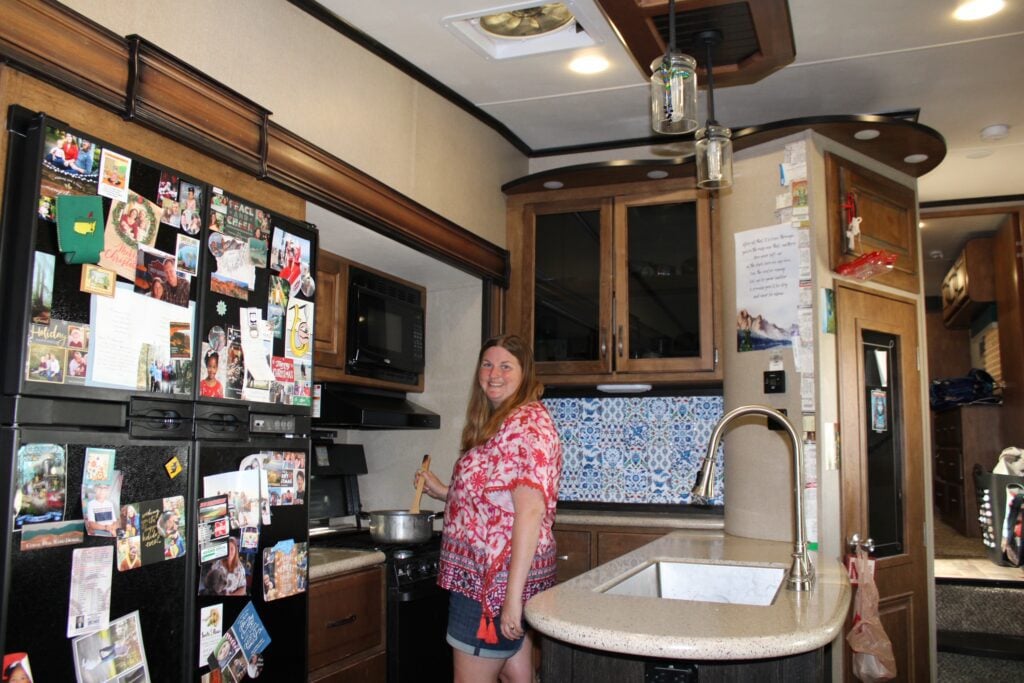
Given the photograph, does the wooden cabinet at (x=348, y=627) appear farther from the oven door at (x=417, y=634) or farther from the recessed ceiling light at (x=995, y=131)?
the recessed ceiling light at (x=995, y=131)

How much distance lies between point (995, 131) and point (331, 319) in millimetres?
3037

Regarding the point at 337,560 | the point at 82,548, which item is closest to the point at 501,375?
the point at 337,560

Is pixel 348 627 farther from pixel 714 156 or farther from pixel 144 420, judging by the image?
pixel 714 156

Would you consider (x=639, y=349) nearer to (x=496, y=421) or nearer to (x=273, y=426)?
(x=496, y=421)

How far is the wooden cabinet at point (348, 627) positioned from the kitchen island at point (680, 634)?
1.02 meters

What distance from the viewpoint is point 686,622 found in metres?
1.51

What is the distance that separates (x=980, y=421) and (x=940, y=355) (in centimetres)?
221

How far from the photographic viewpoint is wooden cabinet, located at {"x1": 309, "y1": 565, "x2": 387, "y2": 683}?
8.27 ft

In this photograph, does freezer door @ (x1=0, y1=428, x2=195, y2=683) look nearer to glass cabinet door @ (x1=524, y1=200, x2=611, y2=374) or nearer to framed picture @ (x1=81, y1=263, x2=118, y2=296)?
framed picture @ (x1=81, y1=263, x2=118, y2=296)

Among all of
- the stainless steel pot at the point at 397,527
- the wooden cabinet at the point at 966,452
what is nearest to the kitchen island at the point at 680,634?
the stainless steel pot at the point at 397,527

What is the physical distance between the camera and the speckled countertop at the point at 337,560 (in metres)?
2.53

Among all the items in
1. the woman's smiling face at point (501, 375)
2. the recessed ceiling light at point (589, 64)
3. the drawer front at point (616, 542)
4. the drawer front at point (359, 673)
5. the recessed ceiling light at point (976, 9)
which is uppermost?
the recessed ceiling light at point (589, 64)

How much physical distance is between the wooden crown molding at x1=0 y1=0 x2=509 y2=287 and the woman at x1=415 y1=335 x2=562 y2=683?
0.85 metres

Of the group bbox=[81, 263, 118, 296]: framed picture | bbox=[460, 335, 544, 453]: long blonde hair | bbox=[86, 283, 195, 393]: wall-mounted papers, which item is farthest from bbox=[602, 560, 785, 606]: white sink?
bbox=[81, 263, 118, 296]: framed picture
